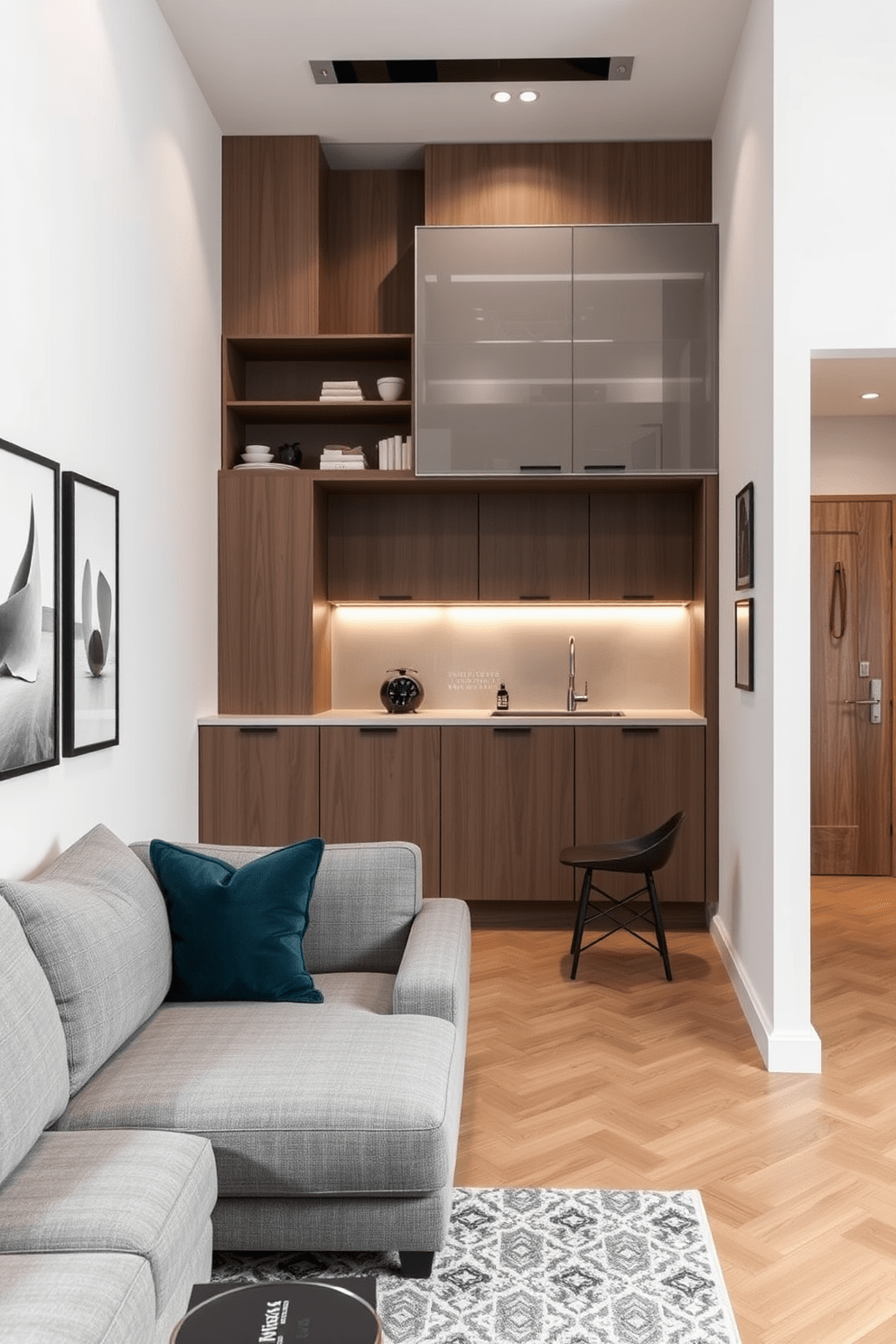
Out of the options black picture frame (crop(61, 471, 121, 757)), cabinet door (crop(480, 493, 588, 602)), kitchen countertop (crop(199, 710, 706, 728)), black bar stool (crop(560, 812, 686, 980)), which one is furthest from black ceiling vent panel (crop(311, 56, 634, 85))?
black bar stool (crop(560, 812, 686, 980))

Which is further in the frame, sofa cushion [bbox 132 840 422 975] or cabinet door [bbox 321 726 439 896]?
cabinet door [bbox 321 726 439 896]

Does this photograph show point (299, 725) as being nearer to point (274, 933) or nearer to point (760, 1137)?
point (274, 933)

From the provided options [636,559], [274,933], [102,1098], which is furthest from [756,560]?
[102,1098]

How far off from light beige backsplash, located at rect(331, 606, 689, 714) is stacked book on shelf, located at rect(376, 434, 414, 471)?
0.80 meters

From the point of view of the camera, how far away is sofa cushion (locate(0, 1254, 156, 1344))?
140 cm

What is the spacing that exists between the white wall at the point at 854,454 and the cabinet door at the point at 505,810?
2456mm

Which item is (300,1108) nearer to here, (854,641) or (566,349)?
(566,349)

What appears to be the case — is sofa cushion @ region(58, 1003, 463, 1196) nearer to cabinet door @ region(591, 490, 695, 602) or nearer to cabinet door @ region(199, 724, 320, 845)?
cabinet door @ region(199, 724, 320, 845)

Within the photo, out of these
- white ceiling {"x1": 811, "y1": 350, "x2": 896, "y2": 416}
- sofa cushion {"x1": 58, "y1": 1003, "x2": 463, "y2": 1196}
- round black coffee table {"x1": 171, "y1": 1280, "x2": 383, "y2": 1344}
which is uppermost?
white ceiling {"x1": 811, "y1": 350, "x2": 896, "y2": 416}

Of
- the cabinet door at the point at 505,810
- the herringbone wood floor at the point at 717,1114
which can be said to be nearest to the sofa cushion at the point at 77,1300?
the herringbone wood floor at the point at 717,1114

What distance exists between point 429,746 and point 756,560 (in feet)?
5.71

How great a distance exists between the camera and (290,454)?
4.97 meters

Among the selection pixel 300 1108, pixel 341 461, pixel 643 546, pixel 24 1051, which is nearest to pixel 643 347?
pixel 643 546

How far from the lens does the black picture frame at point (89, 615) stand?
9.60 ft
